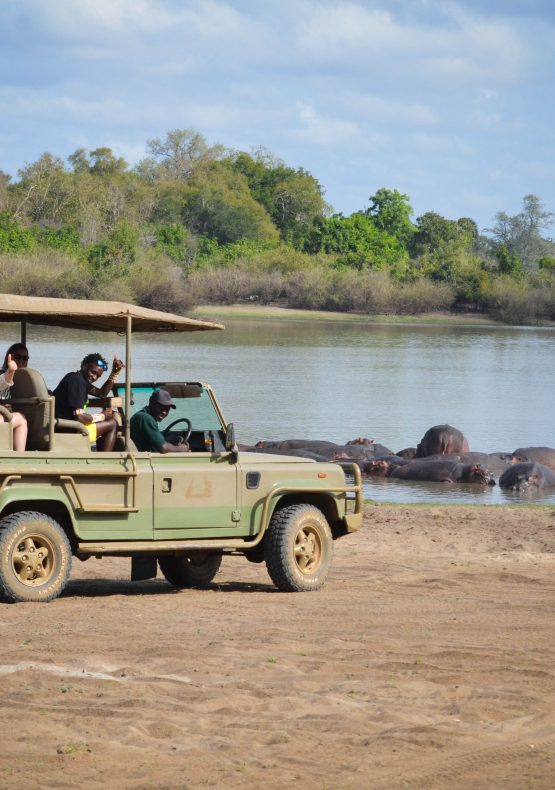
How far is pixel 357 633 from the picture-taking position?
8805 millimetres

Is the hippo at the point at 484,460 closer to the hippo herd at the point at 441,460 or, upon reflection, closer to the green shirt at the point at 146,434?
the hippo herd at the point at 441,460

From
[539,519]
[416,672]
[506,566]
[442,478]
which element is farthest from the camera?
[442,478]

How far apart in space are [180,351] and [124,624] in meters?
52.7

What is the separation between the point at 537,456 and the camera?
2612 cm

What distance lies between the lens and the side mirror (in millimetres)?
9805

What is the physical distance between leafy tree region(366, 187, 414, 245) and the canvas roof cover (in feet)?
356

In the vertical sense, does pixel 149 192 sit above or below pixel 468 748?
above

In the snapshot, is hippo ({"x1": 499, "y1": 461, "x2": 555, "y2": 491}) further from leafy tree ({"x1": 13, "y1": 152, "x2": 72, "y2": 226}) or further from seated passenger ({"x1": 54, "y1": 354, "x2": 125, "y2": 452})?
leafy tree ({"x1": 13, "y1": 152, "x2": 72, "y2": 226})

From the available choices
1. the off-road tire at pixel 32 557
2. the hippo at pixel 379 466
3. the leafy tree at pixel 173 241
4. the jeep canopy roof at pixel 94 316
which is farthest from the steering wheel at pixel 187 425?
the leafy tree at pixel 173 241

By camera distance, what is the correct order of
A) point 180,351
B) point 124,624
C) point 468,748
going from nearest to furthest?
1. point 468,748
2. point 124,624
3. point 180,351

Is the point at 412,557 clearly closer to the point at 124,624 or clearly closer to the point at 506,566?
the point at 506,566

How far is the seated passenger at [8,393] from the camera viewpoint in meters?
9.27

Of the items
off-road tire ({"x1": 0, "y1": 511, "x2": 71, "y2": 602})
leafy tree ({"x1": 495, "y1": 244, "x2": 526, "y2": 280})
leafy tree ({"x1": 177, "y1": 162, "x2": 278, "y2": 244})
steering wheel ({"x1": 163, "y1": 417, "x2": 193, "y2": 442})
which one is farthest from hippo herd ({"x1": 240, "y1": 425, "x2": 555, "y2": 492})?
leafy tree ({"x1": 177, "y1": 162, "x2": 278, "y2": 244})

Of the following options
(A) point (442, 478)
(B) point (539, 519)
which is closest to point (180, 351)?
(A) point (442, 478)
